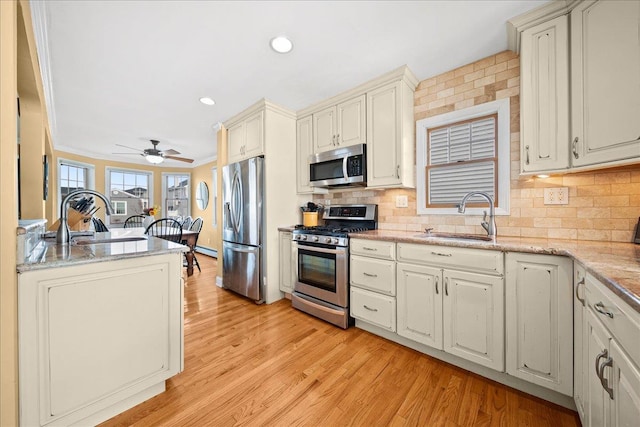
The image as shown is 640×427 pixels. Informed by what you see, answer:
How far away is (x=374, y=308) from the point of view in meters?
2.19

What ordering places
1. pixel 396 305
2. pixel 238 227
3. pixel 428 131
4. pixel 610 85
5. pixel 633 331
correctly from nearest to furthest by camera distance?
pixel 633 331 < pixel 610 85 < pixel 396 305 < pixel 428 131 < pixel 238 227

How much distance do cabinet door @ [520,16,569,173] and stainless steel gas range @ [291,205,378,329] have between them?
4.82 feet

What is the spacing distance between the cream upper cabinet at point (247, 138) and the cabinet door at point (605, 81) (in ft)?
9.04

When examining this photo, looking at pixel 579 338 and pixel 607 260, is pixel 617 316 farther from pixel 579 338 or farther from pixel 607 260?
pixel 579 338

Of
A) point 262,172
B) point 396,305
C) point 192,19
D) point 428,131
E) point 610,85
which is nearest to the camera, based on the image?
point 610,85

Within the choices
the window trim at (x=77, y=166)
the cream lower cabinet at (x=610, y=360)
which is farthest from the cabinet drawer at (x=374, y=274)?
the window trim at (x=77, y=166)

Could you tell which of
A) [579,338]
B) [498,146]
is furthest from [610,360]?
[498,146]

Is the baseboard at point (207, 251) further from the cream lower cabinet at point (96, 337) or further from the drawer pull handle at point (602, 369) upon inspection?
the drawer pull handle at point (602, 369)

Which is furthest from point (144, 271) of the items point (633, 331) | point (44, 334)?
point (633, 331)

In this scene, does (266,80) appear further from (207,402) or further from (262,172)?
(207,402)

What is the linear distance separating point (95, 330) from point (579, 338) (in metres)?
2.52

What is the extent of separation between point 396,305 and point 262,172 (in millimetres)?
A: 2063

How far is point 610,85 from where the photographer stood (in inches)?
54.7

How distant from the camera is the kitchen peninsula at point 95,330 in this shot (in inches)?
43.7
